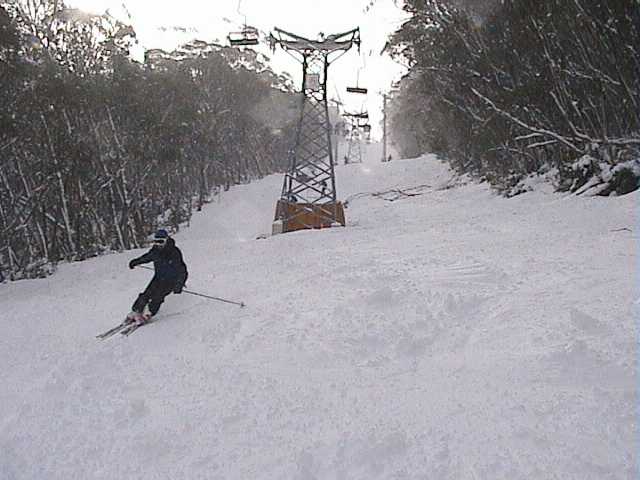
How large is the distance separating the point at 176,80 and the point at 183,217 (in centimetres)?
594

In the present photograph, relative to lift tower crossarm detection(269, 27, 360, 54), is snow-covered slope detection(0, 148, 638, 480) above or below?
below

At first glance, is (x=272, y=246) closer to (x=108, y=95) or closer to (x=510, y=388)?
(x=510, y=388)

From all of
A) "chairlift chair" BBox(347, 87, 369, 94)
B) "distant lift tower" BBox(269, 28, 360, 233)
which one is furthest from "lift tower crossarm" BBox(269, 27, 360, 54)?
"chairlift chair" BBox(347, 87, 369, 94)

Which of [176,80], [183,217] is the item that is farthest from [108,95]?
[183,217]

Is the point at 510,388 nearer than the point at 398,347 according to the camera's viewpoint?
Yes

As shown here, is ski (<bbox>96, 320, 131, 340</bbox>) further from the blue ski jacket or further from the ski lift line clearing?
the ski lift line clearing

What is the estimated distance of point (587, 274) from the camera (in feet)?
19.9

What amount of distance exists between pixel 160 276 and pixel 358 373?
3.91m

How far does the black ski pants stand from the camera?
7.22m

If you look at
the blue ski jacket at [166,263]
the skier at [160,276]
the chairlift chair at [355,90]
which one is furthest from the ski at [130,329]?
the chairlift chair at [355,90]

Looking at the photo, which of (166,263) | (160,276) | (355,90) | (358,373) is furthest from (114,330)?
(355,90)

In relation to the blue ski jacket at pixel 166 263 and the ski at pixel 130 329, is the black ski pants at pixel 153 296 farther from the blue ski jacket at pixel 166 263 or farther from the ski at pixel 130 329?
the ski at pixel 130 329

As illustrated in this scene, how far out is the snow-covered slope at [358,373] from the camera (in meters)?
3.52

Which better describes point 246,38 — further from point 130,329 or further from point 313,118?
point 130,329
